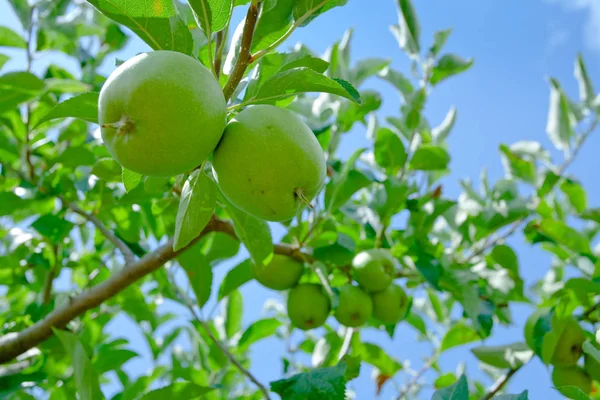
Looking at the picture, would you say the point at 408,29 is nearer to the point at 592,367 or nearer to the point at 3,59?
the point at 592,367

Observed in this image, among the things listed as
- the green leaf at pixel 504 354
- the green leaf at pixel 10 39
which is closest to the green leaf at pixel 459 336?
the green leaf at pixel 504 354

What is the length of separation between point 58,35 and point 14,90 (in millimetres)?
1022

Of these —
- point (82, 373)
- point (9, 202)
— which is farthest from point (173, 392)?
point (9, 202)

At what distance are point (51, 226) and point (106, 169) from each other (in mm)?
597

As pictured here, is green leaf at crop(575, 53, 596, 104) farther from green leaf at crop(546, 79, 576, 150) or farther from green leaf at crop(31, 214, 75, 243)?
green leaf at crop(31, 214, 75, 243)

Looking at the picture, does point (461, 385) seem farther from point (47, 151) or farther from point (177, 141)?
point (47, 151)

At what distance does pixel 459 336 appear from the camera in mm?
2459

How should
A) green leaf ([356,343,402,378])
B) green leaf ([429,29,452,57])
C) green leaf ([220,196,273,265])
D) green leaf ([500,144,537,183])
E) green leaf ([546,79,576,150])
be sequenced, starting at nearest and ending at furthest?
green leaf ([220,196,273,265])
green leaf ([356,343,402,378])
green leaf ([429,29,452,57])
green leaf ([546,79,576,150])
green leaf ([500,144,537,183])

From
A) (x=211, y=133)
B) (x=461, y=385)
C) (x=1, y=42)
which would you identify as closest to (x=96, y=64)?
(x=1, y=42)

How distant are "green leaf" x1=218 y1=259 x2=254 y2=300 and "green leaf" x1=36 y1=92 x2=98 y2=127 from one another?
3.23 feet

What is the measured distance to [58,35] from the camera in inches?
107

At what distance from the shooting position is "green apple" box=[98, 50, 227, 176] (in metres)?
0.91

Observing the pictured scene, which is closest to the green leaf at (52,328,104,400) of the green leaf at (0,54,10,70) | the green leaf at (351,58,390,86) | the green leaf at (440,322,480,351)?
the green leaf at (0,54,10,70)

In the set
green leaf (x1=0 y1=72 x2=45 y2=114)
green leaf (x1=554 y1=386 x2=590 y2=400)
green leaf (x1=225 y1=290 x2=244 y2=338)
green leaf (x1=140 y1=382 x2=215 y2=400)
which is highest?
green leaf (x1=0 y1=72 x2=45 y2=114)
